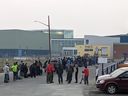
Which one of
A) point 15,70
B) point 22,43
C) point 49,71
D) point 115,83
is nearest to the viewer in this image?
point 115,83

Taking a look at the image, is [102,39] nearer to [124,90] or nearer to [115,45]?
[115,45]

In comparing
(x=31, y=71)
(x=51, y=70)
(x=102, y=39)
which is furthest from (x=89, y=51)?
(x=51, y=70)

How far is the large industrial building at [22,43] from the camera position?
145 meters

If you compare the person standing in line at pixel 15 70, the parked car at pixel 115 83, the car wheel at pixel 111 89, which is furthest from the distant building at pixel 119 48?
the car wheel at pixel 111 89

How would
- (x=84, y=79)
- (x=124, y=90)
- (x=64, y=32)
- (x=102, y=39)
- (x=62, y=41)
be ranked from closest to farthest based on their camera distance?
(x=124, y=90), (x=84, y=79), (x=102, y=39), (x=62, y=41), (x=64, y=32)

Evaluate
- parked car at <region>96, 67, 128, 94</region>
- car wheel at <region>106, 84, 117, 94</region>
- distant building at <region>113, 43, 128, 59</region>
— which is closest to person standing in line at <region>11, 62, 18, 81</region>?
parked car at <region>96, 67, 128, 94</region>

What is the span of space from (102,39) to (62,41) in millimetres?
52290

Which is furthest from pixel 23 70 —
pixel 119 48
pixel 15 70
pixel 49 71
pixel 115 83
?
pixel 119 48

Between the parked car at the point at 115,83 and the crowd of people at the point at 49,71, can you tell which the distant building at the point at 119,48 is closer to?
the crowd of people at the point at 49,71

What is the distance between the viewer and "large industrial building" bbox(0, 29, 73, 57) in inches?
5709

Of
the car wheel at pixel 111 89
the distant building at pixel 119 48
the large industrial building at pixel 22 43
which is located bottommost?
the car wheel at pixel 111 89

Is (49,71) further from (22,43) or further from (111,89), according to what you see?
(22,43)

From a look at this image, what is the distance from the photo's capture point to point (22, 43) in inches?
5807

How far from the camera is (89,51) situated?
10212 cm
